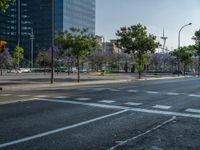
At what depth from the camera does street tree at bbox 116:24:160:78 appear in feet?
177

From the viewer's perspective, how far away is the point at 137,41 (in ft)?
177

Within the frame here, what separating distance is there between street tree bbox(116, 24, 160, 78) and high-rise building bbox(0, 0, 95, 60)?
3326 inches

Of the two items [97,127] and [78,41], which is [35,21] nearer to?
[78,41]

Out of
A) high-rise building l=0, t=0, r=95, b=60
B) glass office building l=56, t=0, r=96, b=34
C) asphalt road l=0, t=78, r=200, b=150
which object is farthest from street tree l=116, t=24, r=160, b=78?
glass office building l=56, t=0, r=96, b=34

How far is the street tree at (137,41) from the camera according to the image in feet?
177

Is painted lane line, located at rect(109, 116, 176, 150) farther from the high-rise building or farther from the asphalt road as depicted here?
the high-rise building

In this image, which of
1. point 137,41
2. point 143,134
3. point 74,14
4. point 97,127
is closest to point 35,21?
point 74,14

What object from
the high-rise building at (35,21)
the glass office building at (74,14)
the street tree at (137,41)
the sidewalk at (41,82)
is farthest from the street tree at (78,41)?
the glass office building at (74,14)

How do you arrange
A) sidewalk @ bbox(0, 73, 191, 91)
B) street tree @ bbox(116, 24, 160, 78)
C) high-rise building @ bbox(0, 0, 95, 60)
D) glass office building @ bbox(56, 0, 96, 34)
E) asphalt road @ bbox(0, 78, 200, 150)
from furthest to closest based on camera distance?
glass office building @ bbox(56, 0, 96, 34)
high-rise building @ bbox(0, 0, 95, 60)
street tree @ bbox(116, 24, 160, 78)
sidewalk @ bbox(0, 73, 191, 91)
asphalt road @ bbox(0, 78, 200, 150)

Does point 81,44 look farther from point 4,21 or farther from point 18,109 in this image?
point 4,21


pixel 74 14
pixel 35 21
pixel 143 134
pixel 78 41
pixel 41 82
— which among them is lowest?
pixel 143 134

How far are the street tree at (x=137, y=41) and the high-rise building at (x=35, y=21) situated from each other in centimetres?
8448

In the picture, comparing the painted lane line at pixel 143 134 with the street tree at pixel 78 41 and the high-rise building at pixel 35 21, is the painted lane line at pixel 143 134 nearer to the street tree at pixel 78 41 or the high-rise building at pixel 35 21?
the street tree at pixel 78 41

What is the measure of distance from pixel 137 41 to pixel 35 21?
9744 centimetres
